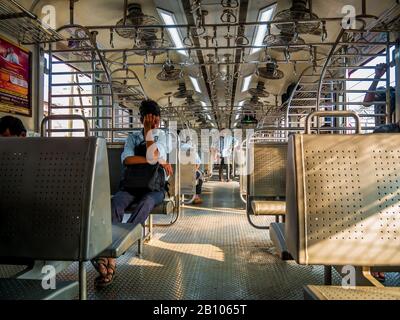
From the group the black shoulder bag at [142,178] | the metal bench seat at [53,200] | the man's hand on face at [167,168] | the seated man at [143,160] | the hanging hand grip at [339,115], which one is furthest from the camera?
the man's hand on face at [167,168]

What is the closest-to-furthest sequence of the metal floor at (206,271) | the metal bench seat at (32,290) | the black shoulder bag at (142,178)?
the metal bench seat at (32,290) < the metal floor at (206,271) < the black shoulder bag at (142,178)

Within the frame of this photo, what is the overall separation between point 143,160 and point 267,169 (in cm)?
126

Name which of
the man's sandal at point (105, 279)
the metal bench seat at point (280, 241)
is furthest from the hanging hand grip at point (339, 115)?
the man's sandal at point (105, 279)

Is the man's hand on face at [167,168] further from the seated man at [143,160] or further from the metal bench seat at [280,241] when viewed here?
the metal bench seat at [280,241]

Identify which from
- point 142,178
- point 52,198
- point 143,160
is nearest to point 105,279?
point 142,178

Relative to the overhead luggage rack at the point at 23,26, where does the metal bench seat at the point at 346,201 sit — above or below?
below

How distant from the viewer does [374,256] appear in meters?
1.30

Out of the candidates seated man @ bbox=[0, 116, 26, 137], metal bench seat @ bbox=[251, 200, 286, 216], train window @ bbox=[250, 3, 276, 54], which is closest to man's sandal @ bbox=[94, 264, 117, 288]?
metal bench seat @ bbox=[251, 200, 286, 216]

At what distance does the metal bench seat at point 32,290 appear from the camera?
109 centimetres

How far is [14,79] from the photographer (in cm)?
407

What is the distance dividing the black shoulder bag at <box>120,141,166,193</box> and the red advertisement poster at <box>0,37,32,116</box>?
2.23m

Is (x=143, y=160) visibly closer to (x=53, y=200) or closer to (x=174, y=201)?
(x=174, y=201)

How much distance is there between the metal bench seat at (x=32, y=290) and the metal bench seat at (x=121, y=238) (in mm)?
262
